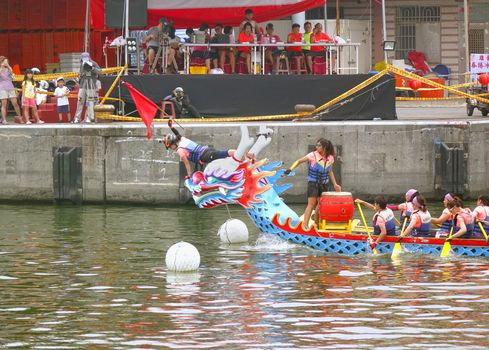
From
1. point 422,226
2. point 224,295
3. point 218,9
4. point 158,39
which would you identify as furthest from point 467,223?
point 218,9

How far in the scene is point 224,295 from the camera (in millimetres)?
22391

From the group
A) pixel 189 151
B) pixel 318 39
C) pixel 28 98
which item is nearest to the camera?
pixel 189 151

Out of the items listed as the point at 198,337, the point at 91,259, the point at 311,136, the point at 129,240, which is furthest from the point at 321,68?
the point at 198,337

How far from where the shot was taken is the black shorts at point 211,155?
27641mm

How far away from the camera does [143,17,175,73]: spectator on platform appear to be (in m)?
37.6

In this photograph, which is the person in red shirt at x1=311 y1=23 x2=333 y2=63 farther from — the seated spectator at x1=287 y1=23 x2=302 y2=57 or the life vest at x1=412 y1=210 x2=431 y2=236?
the life vest at x1=412 y1=210 x2=431 y2=236

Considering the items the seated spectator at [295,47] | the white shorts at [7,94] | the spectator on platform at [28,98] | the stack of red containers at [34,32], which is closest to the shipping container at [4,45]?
the stack of red containers at [34,32]

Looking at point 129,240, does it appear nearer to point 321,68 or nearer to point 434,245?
point 434,245

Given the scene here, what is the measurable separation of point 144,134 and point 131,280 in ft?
36.1

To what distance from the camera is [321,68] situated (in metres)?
38.4

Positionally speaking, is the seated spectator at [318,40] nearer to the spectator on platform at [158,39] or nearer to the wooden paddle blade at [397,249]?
the spectator on platform at [158,39]

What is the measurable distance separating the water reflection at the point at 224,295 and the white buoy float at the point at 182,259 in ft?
0.50

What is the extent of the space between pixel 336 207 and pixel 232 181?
6.35 ft

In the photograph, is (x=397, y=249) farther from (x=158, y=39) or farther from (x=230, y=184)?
(x=158, y=39)
